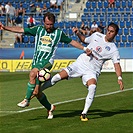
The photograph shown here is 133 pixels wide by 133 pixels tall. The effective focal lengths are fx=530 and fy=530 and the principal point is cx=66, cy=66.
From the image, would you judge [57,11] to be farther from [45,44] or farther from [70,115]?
[45,44]

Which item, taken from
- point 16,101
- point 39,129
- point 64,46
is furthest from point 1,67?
point 39,129

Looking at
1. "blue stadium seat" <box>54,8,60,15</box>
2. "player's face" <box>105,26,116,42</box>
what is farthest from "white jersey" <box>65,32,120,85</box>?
"blue stadium seat" <box>54,8,60,15</box>

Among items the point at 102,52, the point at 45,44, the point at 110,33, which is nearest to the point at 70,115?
the point at 102,52

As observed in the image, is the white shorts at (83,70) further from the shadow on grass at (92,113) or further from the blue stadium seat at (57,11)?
the blue stadium seat at (57,11)

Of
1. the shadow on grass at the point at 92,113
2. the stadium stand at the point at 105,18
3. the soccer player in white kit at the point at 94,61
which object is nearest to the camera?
the soccer player in white kit at the point at 94,61

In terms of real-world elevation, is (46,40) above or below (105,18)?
below

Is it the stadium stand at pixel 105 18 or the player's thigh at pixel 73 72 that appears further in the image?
the stadium stand at pixel 105 18

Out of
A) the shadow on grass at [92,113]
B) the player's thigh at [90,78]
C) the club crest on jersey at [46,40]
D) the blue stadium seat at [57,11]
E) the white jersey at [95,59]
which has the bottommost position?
the shadow on grass at [92,113]

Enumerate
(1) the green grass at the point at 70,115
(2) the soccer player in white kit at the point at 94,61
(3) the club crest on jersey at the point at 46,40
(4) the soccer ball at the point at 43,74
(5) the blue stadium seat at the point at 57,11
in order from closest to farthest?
(1) the green grass at the point at 70,115 → (4) the soccer ball at the point at 43,74 → (3) the club crest on jersey at the point at 46,40 → (2) the soccer player in white kit at the point at 94,61 → (5) the blue stadium seat at the point at 57,11

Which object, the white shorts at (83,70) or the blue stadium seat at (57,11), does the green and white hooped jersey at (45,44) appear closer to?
the white shorts at (83,70)

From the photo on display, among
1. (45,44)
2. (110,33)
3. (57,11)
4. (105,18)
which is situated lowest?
(45,44)

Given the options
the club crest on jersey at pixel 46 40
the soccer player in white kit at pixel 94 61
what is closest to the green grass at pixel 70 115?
the soccer player in white kit at pixel 94 61

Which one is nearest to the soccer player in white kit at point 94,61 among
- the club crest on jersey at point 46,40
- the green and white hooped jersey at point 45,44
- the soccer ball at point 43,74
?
the soccer ball at point 43,74

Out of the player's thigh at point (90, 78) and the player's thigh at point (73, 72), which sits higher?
the player's thigh at point (73, 72)
